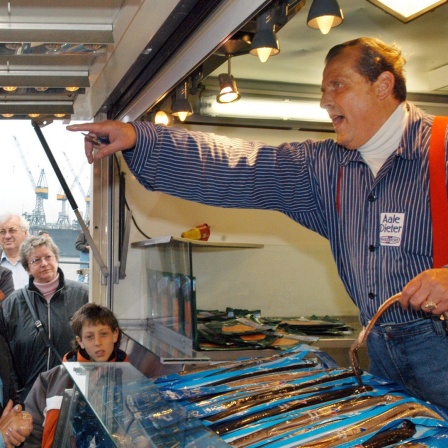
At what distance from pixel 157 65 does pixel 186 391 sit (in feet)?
4.54

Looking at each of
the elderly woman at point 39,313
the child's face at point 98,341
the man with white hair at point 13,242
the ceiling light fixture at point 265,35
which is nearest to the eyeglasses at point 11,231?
the man with white hair at point 13,242

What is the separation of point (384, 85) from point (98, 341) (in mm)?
2060

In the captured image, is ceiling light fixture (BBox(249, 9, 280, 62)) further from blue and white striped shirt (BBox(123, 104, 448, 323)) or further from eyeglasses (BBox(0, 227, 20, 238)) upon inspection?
eyeglasses (BBox(0, 227, 20, 238))

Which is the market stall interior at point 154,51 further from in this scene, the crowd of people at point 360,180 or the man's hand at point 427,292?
the man's hand at point 427,292

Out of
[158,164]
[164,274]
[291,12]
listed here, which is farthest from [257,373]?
[164,274]

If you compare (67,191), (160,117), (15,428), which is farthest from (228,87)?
(15,428)

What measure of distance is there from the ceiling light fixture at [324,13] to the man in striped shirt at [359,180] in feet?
1.14

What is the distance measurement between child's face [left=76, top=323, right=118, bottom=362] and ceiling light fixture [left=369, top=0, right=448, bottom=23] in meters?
1.97

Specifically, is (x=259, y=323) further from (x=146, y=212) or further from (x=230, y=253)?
(x=146, y=212)

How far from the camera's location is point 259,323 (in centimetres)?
396

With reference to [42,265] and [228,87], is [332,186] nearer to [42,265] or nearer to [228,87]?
[228,87]

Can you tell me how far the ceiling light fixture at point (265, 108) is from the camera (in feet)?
13.3

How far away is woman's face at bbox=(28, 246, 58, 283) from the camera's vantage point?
4.22 meters

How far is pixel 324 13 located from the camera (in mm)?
2225
